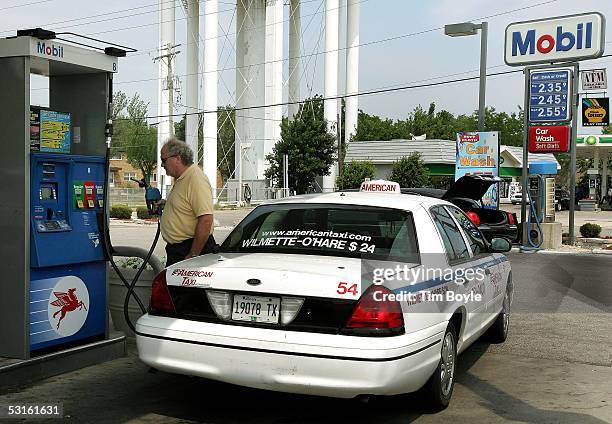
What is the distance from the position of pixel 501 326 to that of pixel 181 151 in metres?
3.72

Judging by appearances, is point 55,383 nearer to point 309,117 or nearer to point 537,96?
point 537,96

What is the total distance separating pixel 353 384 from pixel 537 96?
1740 centimetres

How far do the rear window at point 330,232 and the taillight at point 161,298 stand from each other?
28.3 inches

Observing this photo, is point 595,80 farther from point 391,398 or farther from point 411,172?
point 411,172

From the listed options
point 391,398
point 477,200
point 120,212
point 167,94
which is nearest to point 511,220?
point 477,200

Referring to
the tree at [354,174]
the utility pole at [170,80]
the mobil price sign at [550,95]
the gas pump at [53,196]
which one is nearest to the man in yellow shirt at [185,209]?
the gas pump at [53,196]

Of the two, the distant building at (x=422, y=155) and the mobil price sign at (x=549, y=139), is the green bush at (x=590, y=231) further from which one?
the distant building at (x=422, y=155)

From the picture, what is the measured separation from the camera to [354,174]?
50281mm

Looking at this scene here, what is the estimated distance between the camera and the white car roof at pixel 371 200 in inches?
213

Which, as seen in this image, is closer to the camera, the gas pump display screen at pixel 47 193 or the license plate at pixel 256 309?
the license plate at pixel 256 309

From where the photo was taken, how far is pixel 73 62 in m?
5.87

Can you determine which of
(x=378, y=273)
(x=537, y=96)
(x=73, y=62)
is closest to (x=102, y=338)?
(x=73, y=62)

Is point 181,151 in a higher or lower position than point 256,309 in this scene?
higher

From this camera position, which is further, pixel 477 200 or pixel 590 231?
pixel 590 231
